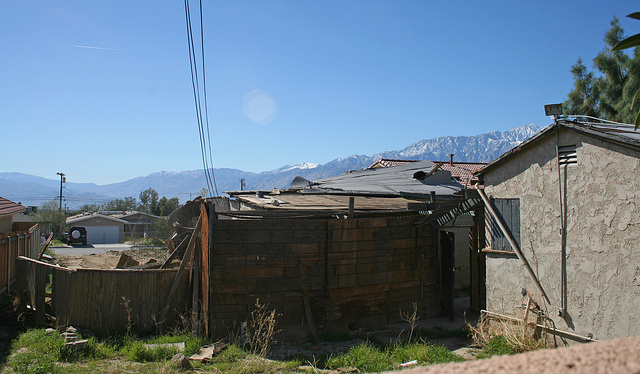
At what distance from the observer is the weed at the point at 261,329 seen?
746cm

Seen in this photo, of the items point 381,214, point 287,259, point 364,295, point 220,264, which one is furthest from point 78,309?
point 381,214

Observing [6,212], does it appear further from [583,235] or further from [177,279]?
[583,235]

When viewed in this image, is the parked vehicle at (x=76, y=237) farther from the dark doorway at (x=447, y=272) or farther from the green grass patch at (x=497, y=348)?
the green grass patch at (x=497, y=348)

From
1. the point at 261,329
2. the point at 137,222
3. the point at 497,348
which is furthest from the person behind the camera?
the point at 137,222

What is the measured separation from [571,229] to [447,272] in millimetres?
3912

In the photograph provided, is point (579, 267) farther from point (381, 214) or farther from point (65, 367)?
point (65, 367)

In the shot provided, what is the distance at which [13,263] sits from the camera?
12.4 meters

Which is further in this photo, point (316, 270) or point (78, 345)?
point (316, 270)

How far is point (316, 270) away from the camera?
871 cm

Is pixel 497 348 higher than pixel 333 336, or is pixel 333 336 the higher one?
pixel 497 348

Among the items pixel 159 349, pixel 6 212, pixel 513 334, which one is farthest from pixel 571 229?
pixel 6 212

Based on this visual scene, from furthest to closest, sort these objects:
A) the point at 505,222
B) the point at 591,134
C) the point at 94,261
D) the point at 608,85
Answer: the point at 608,85 → the point at 94,261 → the point at 505,222 → the point at 591,134

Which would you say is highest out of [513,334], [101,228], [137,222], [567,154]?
[567,154]

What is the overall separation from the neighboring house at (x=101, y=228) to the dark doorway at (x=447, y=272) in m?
55.2
